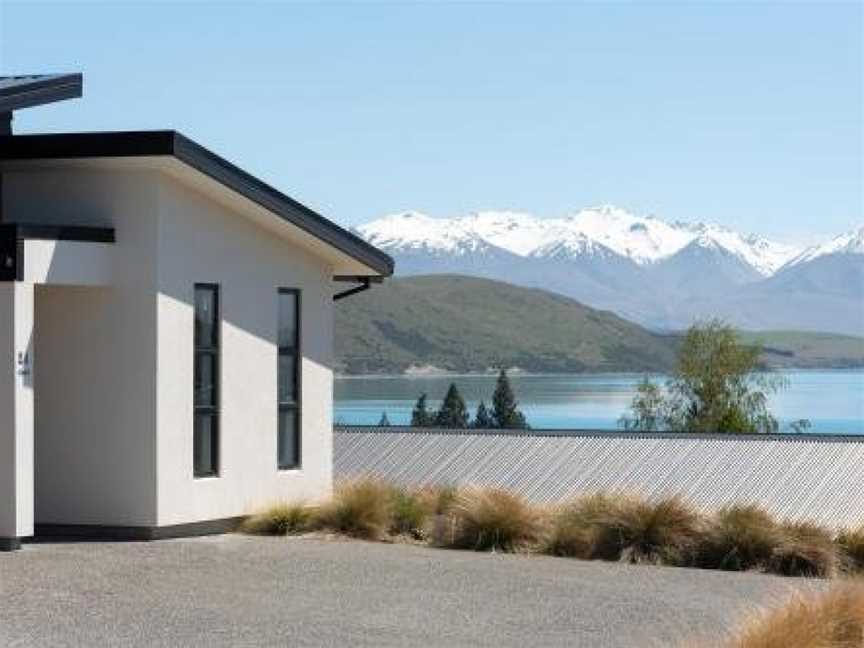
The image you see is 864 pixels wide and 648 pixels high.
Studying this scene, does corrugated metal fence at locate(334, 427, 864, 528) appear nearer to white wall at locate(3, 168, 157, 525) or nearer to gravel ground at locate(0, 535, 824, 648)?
white wall at locate(3, 168, 157, 525)

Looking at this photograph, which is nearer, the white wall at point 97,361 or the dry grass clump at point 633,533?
the dry grass clump at point 633,533

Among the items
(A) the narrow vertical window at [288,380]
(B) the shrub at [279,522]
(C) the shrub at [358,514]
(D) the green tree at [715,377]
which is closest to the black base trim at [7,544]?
(B) the shrub at [279,522]

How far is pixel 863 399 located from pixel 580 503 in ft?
525

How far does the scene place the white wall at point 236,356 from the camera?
54.8 feet

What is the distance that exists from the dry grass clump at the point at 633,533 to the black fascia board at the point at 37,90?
20.2 ft

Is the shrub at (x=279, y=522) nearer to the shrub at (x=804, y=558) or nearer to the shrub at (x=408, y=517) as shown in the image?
the shrub at (x=408, y=517)

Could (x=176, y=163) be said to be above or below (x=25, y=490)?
above

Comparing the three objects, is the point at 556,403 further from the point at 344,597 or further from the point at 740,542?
the point at 344,597

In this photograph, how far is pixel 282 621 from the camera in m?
12.0

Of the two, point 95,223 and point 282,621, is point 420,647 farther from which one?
point 95,223

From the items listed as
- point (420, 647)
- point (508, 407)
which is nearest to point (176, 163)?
point (420, 647)

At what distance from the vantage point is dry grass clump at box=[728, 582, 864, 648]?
33.3 feet

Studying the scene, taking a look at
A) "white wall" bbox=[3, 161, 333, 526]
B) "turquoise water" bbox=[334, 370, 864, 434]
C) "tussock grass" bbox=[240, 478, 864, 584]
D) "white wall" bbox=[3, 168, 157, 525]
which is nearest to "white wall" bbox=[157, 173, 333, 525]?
"white wall" bbox=[3, 161, 333, 526]

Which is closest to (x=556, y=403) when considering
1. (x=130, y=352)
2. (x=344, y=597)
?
(x=130, y=352)
